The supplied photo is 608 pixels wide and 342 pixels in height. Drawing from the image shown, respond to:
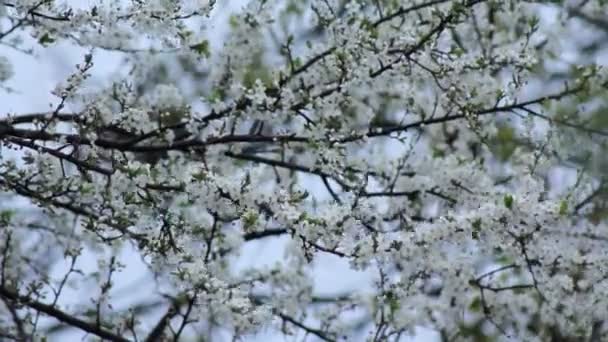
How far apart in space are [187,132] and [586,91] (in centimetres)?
153

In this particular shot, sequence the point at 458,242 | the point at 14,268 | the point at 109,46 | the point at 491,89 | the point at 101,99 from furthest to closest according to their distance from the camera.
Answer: the point at 14,268 < the point at 491,89 < the point at 109,46 < the point at 101,99 < the point at 458,242

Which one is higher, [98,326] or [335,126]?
[335,126]

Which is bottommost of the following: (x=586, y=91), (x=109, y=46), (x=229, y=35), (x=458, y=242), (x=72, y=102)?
(x=458, y=242)

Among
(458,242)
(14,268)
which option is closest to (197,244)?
(458,242)

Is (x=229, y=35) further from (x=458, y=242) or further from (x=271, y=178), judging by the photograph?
(x=458, y=242)

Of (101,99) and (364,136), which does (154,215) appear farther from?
(364,136)

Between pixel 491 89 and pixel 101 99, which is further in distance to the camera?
pixel 491 89

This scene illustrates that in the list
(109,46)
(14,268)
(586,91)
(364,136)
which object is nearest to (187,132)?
(109,46)

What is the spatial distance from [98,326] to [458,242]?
4.36ft

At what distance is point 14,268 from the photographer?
15.1ft

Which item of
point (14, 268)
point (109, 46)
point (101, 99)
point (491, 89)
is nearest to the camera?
point (101, 99)

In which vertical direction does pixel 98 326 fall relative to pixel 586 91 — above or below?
below

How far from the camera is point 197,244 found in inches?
143

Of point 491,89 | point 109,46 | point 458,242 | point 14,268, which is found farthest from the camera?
point 14,268
